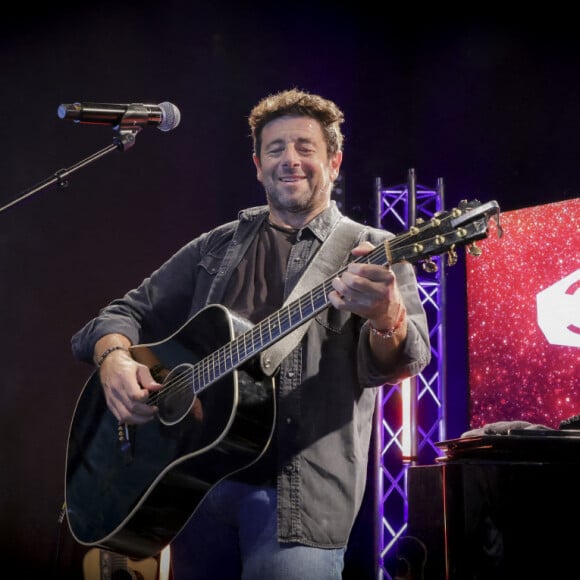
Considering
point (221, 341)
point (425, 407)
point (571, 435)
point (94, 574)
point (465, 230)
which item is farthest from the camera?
point (425, 407)

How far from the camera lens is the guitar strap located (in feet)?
7.54

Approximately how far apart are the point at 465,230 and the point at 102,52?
4.11m

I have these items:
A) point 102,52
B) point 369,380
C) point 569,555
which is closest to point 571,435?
point 569,555

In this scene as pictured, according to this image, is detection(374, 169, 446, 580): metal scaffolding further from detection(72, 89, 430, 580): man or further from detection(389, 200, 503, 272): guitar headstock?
detection(389, 200, 503, 272): guitar headstock

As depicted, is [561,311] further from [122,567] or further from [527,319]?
[122,567]

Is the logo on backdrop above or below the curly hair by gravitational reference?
below

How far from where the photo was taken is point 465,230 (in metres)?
1.92

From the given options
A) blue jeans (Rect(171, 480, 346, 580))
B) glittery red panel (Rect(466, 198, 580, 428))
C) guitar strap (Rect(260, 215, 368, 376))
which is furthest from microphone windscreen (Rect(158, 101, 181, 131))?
glittery red panel (Rect(466, 198, 580, 428))

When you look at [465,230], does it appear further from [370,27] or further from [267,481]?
[370,27]

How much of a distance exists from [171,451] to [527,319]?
3.95m

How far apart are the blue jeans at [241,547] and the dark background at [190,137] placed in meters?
2.78

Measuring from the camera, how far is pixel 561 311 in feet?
17.7

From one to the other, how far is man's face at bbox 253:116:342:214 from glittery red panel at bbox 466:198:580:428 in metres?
3.24

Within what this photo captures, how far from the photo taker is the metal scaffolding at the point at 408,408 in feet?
17.6
